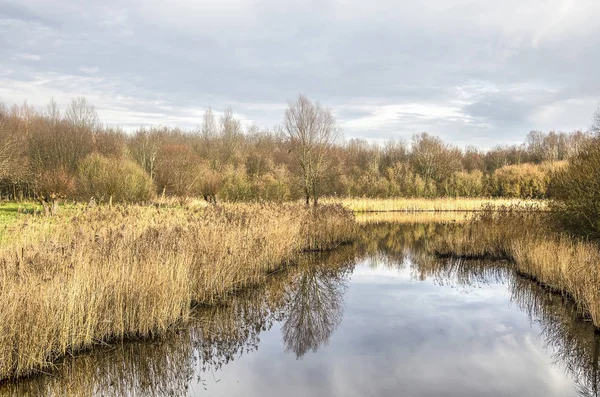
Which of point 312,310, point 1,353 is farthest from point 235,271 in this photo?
point 1,353

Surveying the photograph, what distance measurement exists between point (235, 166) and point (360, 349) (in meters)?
31.1

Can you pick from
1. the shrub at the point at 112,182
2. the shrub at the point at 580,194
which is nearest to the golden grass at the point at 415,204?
the shrub at the point at 112,182

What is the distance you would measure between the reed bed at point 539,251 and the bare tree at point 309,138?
301 inches

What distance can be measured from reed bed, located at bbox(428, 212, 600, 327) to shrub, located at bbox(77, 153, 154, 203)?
12532mm

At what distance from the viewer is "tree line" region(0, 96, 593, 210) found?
1984 centimetres

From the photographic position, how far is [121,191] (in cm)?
1866

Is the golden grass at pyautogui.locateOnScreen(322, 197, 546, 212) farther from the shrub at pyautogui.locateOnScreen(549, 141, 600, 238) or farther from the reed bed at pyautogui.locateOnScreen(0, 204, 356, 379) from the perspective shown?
the reed bed at pyautogui.locateOnScreen(0, 204, 356, 379)

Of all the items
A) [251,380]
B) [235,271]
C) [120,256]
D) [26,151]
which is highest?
[26,151]

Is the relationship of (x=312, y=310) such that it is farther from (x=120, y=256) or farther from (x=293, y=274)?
(x=120, y=256)

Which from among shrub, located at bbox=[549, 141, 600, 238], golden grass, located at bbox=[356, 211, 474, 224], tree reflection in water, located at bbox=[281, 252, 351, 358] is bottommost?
tree reflection in water, located at bbox=[281, 252, 351, 358]

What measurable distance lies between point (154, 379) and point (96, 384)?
2.04 ft

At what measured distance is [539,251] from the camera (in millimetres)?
10305

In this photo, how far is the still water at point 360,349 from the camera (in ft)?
16.8

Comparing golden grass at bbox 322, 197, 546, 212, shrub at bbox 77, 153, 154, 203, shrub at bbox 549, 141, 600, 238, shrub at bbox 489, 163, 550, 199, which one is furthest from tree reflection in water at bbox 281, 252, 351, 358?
A: shrub at bbox 489, 163, 550, 199
